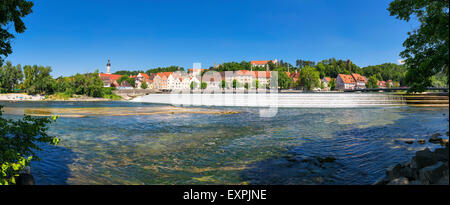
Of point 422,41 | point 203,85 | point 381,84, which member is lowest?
point 422,41

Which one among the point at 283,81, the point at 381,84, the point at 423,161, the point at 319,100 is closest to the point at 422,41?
the point at 423,161

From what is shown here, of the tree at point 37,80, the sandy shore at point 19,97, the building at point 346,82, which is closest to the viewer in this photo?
the sandy shore at point 19,97

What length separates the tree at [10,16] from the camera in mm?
5797

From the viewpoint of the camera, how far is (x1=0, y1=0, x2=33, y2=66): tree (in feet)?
19.0

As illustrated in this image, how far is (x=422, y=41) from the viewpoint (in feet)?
30.7

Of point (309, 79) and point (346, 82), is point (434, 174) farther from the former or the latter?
point (346, 82)

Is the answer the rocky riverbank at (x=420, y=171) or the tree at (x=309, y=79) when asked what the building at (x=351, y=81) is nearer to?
the tree at (x=309, y=79)

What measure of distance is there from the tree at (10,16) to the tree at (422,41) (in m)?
10.2

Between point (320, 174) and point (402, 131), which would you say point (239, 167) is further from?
point (402, 131)

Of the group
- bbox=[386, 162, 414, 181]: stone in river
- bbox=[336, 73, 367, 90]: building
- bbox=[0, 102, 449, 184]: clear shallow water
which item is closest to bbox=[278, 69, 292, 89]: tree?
bbox=[336, 73, 367, 90]: building

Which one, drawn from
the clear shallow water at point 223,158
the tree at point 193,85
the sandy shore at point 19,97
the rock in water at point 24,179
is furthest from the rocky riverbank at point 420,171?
the tree at point 193,85

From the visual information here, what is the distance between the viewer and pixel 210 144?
1305 cm

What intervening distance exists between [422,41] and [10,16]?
1280 cm

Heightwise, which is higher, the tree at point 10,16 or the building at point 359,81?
the building at point 359,81
